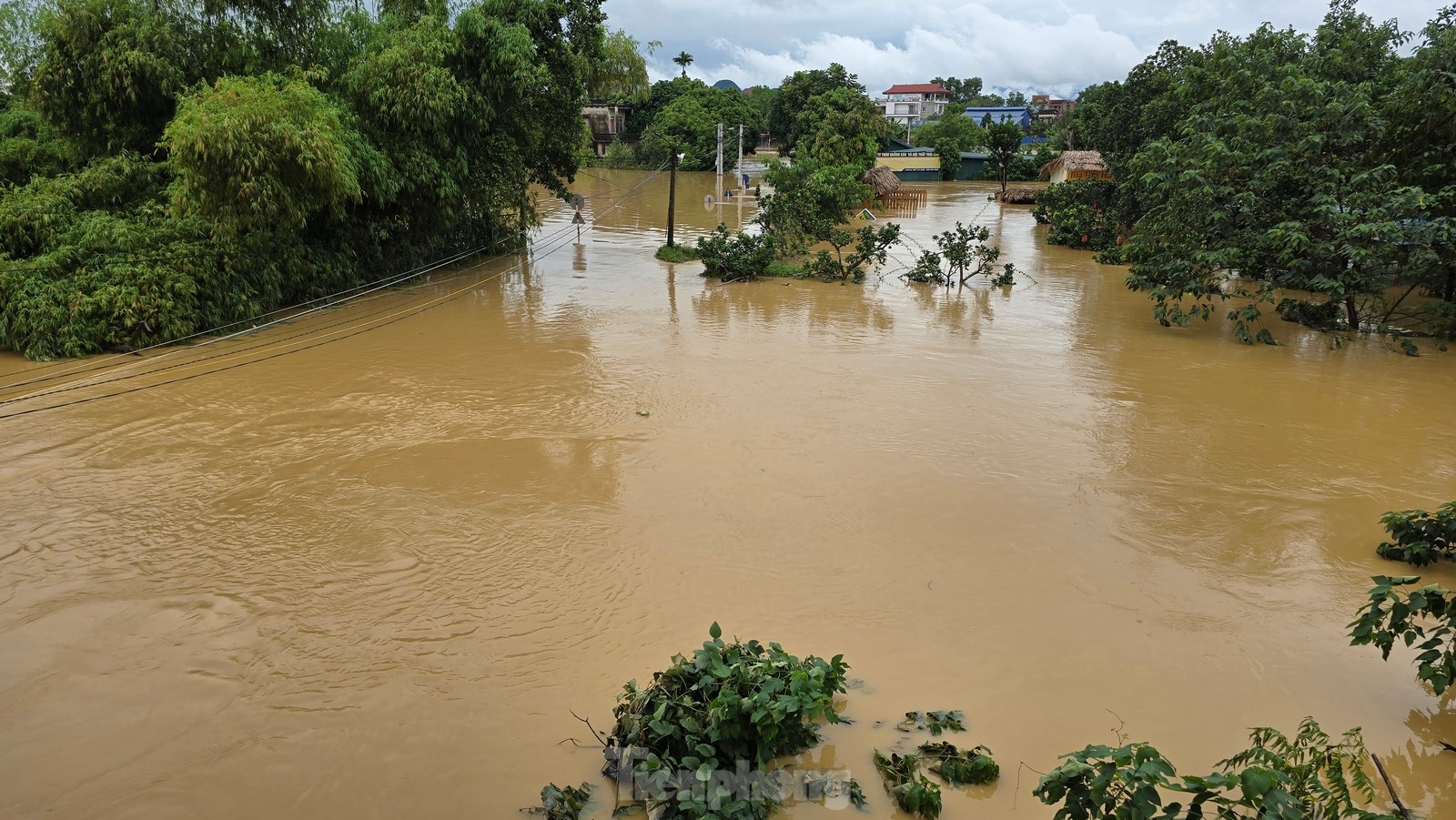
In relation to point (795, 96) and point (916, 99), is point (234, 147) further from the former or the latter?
point (916, 99)

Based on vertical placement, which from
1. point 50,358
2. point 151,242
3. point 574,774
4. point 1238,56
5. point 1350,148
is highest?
point 1238,56

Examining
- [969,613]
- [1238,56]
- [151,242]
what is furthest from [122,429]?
[1238,56]

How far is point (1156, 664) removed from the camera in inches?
198

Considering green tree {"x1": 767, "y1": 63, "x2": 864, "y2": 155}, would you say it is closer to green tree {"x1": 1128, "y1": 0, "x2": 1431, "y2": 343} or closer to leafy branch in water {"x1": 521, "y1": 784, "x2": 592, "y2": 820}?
green tree {"x1": 1128, "y1": 0, "x2": 1431, "y2": 343}

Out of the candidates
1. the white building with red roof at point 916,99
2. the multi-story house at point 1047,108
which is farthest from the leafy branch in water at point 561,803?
the white building with red roof at point 916,99

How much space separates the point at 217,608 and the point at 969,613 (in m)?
4.92

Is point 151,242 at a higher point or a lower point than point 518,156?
lower

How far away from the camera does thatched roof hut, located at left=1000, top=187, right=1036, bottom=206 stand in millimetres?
36500

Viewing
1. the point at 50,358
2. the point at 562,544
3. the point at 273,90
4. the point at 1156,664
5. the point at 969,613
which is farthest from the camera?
the point at 273,90

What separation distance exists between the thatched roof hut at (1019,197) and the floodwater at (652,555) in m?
25.7

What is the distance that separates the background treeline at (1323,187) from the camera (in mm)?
11602

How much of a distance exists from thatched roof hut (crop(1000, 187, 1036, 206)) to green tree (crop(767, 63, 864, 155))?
13513mm

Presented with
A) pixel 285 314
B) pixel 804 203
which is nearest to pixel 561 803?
pixel 285 314

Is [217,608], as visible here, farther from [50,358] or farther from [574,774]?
[50,358]
